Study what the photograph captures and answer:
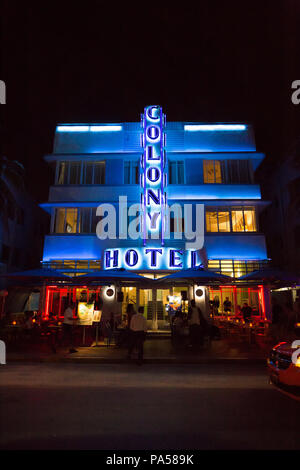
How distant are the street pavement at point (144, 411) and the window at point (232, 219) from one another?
1441 cm

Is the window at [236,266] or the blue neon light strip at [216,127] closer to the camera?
the window at [236,266]

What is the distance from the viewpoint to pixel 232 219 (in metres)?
22.6

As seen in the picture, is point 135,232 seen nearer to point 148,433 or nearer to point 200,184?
point 200,184

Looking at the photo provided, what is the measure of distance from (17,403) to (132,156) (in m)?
20.0

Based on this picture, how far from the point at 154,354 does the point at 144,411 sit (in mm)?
6650

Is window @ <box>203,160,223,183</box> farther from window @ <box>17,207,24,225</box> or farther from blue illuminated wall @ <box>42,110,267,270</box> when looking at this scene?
window @ <box>17,207,24,225</box>

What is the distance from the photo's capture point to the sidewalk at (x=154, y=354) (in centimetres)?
1095

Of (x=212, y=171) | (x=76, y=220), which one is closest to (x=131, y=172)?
(x=76, y=220)

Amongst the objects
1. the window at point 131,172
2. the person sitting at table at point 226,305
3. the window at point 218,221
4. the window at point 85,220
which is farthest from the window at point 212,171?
the window at point 85,220

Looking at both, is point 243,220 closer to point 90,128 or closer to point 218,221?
point 218,221

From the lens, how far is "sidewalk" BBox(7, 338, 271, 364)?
35.9 feet

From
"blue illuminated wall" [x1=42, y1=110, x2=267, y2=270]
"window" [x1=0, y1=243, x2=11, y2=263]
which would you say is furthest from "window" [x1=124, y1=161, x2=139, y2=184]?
"window" [x1=0, y1=243, x2=11, y2=263]

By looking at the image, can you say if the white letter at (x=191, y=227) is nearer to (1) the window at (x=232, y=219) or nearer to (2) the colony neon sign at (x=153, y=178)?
(1) the window at (x=232, y=219)
